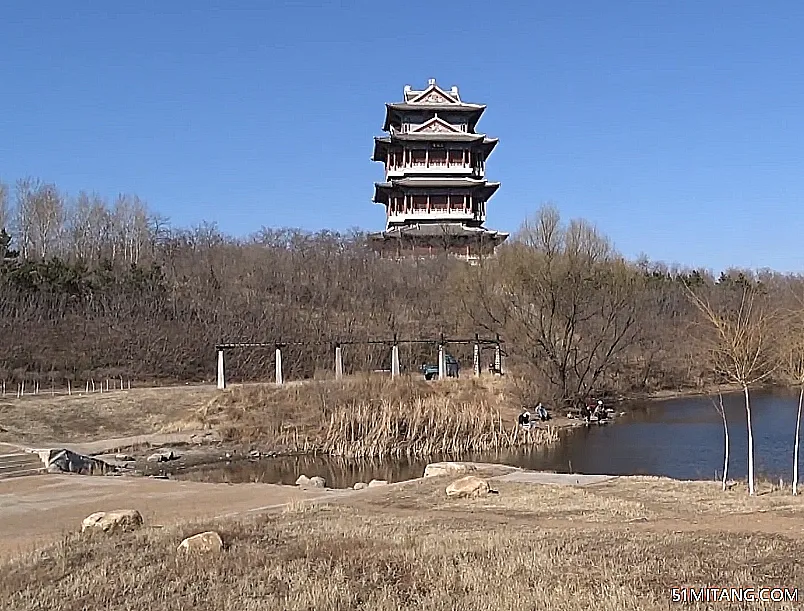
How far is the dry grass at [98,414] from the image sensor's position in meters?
25.4

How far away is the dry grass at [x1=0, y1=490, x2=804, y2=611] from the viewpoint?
6758 mm

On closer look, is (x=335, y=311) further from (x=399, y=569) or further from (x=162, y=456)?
(x=399, y=569)

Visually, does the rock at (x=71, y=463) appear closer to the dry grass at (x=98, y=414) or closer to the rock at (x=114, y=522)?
the dry grass at (x=98, y=414)

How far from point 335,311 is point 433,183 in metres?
8.82

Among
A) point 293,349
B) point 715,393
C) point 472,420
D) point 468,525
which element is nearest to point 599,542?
point 468,525

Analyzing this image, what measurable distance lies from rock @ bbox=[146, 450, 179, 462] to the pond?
106cm

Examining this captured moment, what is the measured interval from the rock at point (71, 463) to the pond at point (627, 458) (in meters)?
1.93

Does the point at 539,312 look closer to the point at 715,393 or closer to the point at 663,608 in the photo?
the point at 715,393

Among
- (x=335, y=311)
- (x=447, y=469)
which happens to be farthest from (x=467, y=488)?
(x=335, y=311)

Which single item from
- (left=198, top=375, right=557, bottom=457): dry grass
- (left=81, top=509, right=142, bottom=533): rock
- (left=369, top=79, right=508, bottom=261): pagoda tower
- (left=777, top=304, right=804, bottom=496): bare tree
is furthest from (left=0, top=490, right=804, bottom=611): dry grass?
(left=369, top=79, right=508, bottom=261): pagoda tower

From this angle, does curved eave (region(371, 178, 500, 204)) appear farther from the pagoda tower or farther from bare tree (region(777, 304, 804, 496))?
bare tree (region(777, 304, 804, 496))

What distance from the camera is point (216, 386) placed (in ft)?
104

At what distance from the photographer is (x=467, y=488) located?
45.2 feet

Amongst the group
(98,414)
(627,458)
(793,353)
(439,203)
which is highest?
(439,203)
